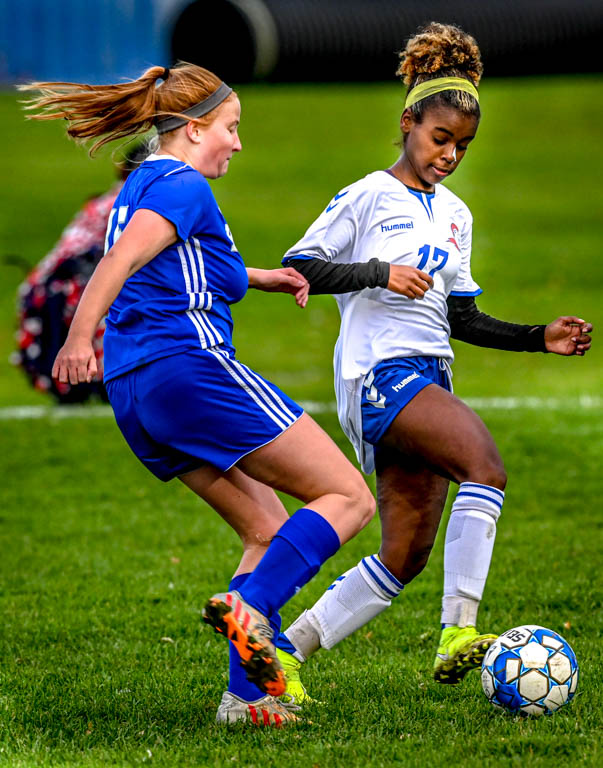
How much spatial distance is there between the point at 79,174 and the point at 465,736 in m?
24.5

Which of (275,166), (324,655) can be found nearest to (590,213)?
(275,166)

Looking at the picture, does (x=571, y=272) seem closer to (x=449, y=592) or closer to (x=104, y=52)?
(x=104, y=52)

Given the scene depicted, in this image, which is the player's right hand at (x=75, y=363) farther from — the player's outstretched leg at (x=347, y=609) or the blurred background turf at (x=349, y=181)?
the blurred background turf at (x=349, y=181)

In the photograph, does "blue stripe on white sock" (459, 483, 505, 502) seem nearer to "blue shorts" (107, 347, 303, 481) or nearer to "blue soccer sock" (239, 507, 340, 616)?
"blue soccer sock" (239, 507, 340, 616)

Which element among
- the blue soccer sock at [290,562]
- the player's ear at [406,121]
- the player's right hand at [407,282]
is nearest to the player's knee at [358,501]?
the blue soccer sock at [290,562]

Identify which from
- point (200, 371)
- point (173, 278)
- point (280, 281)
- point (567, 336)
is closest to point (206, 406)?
point (200, 371)

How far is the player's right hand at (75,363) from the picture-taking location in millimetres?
3900

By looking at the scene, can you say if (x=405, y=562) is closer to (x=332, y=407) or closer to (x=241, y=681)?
(x=241, y=681)

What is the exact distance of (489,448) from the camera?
4.61 m

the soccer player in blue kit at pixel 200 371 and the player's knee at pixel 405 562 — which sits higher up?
the soccer player in blue kit at pixel 200 371

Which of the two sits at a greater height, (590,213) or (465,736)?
(465,736)

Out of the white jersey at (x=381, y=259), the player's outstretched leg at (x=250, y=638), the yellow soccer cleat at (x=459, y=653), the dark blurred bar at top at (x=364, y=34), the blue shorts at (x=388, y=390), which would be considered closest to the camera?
the player's outstretched leg at (x=250, y=638)

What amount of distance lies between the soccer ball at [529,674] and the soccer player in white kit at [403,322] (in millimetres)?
229

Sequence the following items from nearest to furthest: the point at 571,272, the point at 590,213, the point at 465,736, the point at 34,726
Result: the point at 465,736 < the point at 34,726 < the point at 571,272 < the point at 590,213
